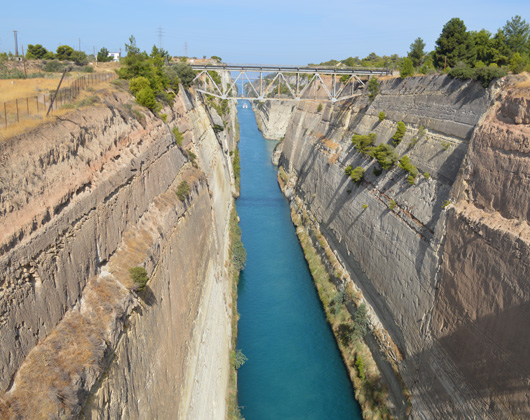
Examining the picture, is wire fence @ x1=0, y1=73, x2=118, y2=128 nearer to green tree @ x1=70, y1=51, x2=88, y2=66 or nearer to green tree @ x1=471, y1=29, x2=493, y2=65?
green tree @ x1=471, y1=29, x2=493, y2=65

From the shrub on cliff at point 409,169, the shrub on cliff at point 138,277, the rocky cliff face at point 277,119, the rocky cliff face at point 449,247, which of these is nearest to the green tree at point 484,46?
the rocky cliff face at point 449,247

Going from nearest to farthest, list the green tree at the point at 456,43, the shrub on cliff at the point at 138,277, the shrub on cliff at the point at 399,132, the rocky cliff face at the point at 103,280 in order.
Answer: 1. the rocky cliff face at the point at 103,280
2. the shrub on cliff at the point at 138,277
3. the shrub on cliff at the point at 399,132
4. the green tree at the point at 456,43

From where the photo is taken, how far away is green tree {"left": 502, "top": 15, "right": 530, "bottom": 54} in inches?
763

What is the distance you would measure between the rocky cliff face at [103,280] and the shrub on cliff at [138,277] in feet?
0.41

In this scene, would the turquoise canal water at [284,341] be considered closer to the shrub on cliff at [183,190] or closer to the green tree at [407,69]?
the shrub on cliff at [183,190]

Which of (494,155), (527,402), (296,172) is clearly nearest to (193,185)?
(494,155)

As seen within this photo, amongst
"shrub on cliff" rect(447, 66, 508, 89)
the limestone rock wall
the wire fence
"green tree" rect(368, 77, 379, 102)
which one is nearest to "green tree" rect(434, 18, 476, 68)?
"green tree" rect(368, 77, 379, 102)

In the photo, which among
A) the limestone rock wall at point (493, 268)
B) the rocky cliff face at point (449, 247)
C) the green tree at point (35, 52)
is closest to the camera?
the limestone rock wall at point (493, 268)

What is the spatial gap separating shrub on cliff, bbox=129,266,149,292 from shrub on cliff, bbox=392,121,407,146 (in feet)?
43.5

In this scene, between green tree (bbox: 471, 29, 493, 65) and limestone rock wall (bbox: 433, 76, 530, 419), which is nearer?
limestone rock wall (bbox: 433, 76, 530, 419)

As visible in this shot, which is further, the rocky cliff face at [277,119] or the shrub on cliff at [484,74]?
the rocky cliff face at [277,119]

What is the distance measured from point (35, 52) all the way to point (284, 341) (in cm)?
2834

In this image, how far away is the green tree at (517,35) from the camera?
63.6 ft

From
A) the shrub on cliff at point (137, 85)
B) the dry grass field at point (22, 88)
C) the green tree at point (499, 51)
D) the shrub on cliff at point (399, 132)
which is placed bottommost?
the shrub on cliff at point (399, 132)
